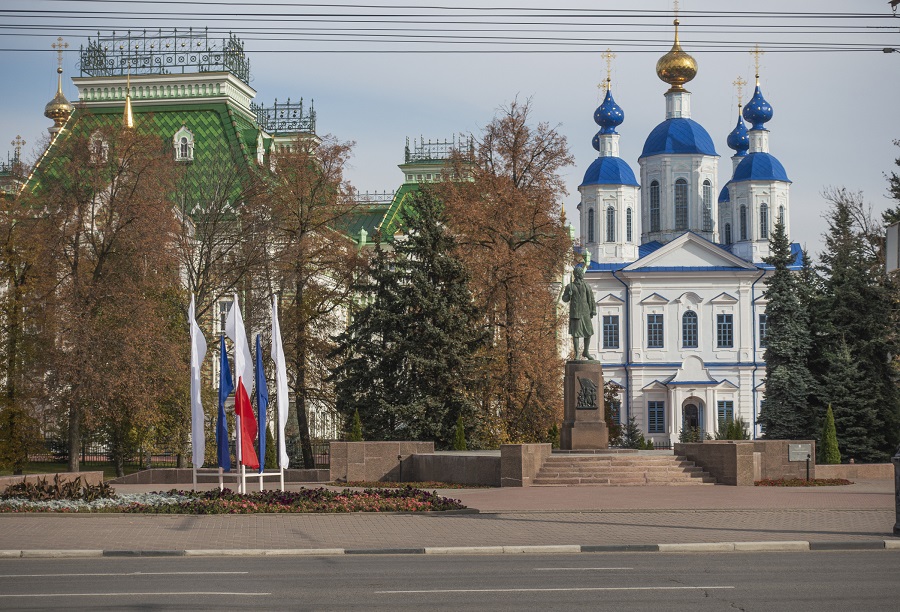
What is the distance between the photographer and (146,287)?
36062 millimetres

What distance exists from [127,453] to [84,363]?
946cm

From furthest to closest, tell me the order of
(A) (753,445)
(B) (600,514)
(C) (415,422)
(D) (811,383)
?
(D) (811,383)
(C) (415,422)
(A) (753,445)
(B) (600,514)

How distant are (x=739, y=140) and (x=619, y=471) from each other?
68.3 metres

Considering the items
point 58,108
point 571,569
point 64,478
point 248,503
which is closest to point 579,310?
point 248,503

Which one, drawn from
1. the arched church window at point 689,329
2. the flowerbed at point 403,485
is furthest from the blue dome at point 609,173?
the flowerbed at point 403,485

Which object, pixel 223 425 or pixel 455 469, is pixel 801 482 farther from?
pixel 223 425

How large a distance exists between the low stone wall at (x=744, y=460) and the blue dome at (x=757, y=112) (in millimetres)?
59022

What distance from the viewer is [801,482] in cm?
2812

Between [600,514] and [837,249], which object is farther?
[837,249]

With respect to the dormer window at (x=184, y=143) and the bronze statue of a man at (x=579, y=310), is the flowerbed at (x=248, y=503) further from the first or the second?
the dormer window at (x=184, y=143)

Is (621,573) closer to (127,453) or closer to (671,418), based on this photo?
(127,453)

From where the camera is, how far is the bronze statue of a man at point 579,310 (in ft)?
101

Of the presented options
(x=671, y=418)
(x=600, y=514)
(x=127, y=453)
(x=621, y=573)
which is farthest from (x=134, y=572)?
(x=671, y=418)

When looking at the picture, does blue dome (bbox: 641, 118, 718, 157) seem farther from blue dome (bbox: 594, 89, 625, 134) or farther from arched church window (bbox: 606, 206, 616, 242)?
arched church window (bbox: 606, 206, 616, 242)
